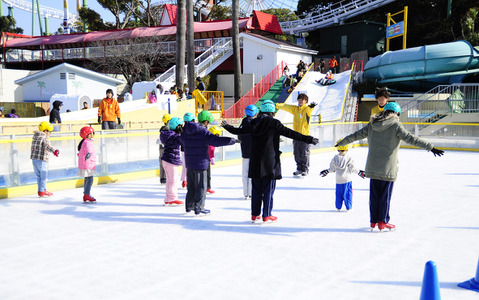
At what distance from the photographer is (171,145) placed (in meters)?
6.79

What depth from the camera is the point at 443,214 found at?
6.30m

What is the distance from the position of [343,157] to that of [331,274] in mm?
3022

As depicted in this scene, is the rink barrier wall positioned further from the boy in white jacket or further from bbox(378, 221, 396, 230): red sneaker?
bbox(378, 221, 396, 230): red sneaker

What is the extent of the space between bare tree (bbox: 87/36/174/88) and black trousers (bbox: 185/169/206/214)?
30338 millimetres

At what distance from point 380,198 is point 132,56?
34.2 metres

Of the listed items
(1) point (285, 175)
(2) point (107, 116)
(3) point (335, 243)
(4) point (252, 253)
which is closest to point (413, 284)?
(3) point (335, 243)

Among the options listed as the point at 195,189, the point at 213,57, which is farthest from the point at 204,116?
the point at 213,57

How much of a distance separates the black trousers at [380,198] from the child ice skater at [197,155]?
1931mm

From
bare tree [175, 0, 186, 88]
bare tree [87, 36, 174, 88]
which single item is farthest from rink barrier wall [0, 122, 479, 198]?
bare tree [87, 36, 174, 88]

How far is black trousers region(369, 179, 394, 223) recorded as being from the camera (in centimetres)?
518

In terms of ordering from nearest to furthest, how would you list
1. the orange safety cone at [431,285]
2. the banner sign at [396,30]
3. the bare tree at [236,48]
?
the orange safety cone at [431,285] < the bare tree at [236,48] < the banner sign at [396,30]

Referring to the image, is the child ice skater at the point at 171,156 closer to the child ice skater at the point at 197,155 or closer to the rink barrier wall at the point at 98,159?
the child ice skater at the point at 197,155

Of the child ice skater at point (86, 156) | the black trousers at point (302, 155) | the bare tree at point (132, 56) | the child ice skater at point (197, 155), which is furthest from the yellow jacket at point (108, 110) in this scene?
the bare tree at point (132, 56)

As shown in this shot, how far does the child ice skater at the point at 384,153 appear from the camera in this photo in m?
5.07
